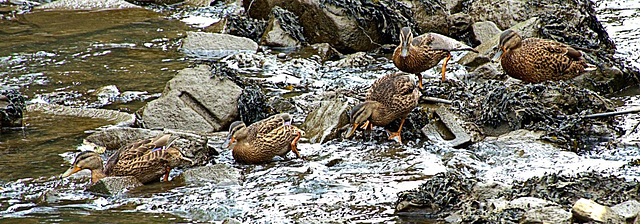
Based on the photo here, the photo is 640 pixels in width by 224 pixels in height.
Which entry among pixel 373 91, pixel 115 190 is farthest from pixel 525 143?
pixel 115 190

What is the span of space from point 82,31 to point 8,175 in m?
7.38

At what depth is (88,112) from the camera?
9430 millimetres

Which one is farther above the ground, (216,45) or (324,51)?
(324,51)

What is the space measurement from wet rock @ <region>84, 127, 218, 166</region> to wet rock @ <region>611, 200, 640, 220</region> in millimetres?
4307

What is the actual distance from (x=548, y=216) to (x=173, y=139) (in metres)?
4.23

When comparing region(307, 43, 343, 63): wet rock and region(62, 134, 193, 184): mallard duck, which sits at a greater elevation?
region(62, 134, 193, 184): mallard duck

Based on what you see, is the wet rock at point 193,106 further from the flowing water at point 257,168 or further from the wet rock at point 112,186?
the wet rock at point 112,186

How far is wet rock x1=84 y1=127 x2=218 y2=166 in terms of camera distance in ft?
25.2

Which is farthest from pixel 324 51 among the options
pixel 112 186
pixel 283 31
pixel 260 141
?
pixel 112 186

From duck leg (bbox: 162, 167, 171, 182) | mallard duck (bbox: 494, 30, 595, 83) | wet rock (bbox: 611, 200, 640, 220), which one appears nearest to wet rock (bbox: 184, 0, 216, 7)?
mallard duck (bbox: 494, 30, 595, 83)

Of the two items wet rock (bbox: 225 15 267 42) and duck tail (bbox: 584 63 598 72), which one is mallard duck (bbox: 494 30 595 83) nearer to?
duck tail (bbox: 584 63 598 72)

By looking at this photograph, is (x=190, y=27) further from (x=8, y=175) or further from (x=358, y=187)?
(x=358, y=187)

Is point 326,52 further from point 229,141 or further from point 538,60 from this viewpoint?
point 229,141

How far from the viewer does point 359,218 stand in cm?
589
